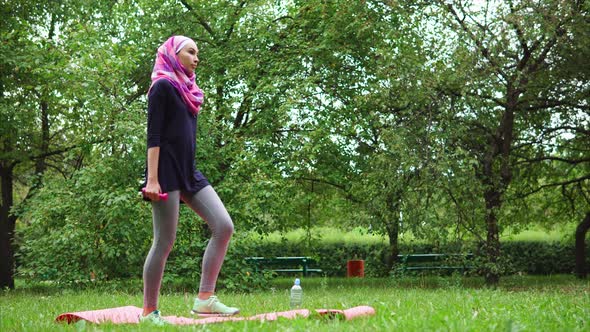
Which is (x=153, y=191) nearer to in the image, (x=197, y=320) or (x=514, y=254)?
(x=197, y=320)

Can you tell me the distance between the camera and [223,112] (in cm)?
1580

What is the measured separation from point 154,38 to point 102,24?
7.30 ft

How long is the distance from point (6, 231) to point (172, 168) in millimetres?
13927

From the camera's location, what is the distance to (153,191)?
16.8 feet

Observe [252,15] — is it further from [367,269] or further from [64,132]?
[367,269]

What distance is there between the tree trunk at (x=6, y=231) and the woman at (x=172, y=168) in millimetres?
13620

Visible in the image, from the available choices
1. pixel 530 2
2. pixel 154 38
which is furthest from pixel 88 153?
pixel 530 2

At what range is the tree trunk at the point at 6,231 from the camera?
17.7 meters

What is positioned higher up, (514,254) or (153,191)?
(153,191)

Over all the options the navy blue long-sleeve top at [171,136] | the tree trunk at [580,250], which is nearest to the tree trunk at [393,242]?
the tree trunk at [580,250]

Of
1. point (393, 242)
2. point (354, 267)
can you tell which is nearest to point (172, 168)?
point (393, 242)

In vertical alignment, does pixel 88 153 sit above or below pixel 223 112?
below

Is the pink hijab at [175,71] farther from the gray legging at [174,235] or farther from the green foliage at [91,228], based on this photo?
the green foliage at [91,228]

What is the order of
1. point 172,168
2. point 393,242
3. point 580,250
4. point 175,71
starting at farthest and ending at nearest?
point 580,250 → point 393,242 → point 175,71 → point 172,168
